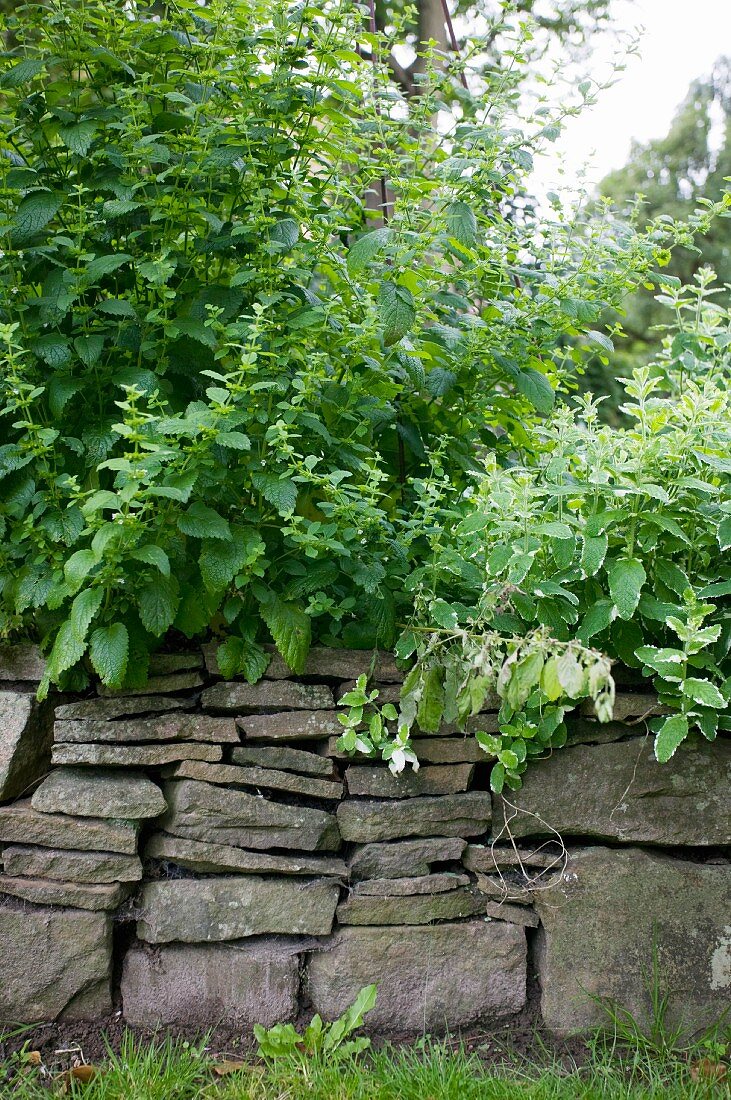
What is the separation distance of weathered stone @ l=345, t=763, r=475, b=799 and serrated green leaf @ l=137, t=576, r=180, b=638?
24.3 inches

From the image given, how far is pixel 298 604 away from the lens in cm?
229

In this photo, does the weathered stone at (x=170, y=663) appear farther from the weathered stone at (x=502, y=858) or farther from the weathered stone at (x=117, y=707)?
the weathered stone at (x=502, y=858)

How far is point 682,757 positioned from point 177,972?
4.65 feet

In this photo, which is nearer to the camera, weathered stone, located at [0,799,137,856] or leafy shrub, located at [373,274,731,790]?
leafy shrub, located at [373,274,731,790]

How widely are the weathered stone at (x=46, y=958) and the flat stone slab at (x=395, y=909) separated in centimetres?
63

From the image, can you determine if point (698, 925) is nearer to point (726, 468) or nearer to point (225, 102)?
point (726, 468)

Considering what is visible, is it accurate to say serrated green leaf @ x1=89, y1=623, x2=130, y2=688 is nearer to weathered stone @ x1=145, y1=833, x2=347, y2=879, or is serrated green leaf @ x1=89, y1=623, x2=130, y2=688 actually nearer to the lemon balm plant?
the lemon balm plant

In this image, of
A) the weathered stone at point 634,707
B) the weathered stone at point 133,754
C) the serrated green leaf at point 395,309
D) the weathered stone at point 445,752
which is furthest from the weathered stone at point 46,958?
the serrated green leaf at point 395,309

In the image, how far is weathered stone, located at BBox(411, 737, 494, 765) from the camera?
229 cm

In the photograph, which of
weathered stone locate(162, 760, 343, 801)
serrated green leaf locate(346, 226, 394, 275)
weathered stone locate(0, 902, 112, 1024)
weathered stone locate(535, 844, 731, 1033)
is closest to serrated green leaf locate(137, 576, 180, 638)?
weathered stone locate(162, 760, 343, 801)

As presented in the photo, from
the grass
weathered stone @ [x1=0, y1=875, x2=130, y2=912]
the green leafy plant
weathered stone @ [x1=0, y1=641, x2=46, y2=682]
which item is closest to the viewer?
the grass

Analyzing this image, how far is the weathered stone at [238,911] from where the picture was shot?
2.26 metres

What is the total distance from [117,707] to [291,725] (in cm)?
46

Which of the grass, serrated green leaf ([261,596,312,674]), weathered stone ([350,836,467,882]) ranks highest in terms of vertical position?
serrated green leaf ([261,596,312,674])
